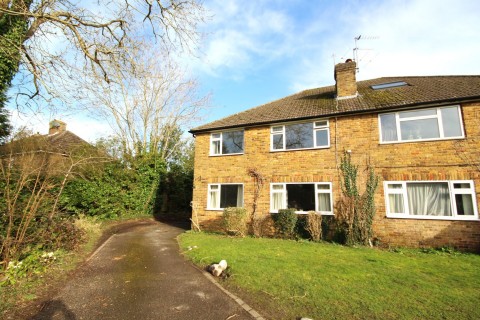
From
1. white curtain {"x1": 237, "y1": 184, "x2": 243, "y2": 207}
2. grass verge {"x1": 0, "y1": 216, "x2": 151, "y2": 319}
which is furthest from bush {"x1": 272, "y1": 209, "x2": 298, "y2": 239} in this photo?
grass verge {"x1": 0, "y1": 216, "x2": 151, "y2": 319}

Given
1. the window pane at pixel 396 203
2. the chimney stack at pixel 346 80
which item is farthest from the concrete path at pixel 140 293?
the chimney stack at pixel 346 80

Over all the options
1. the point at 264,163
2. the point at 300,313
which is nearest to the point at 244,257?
the point at 300,313

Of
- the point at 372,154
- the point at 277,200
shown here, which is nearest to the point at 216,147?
the point at 277,200

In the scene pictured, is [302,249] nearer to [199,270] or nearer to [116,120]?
[199,270]

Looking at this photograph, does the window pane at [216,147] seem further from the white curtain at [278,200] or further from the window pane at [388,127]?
the window pane at [388,127]

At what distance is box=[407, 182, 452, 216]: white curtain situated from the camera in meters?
7.98

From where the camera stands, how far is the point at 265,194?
10469 millimetres

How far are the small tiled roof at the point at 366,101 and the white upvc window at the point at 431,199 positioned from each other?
2821 mm

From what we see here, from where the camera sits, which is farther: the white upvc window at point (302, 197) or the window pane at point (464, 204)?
the white upvc window at point (302, 197)

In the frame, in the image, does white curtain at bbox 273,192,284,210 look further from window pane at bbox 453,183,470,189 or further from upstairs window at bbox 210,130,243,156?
window pane at bbox 453,183,470,189

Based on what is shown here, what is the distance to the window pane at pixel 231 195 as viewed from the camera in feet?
36.4

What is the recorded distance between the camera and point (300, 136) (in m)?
10.5

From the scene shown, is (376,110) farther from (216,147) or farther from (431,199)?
(216,147)

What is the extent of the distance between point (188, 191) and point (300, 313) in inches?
649
